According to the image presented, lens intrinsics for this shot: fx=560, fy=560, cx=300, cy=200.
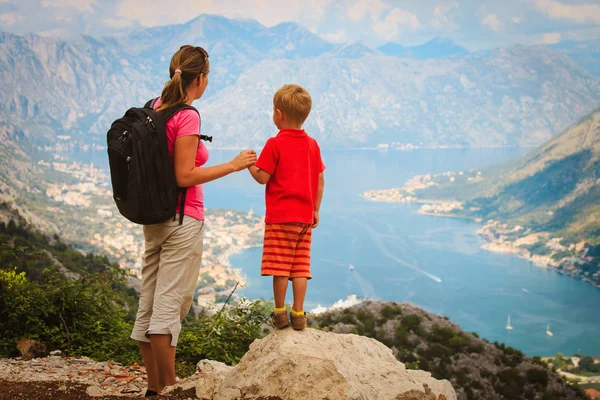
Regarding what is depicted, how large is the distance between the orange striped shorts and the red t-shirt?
4 cm

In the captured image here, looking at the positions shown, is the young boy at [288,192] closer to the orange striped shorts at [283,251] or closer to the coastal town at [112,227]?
the orange striped shorts at [283,251]

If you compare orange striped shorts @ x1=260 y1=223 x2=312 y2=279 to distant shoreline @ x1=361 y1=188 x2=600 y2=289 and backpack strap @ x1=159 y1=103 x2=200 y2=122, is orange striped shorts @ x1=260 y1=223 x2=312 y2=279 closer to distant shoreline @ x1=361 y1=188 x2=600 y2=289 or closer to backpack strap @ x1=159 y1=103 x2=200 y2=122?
backpack strap @ x1=159 y1=103 x2=200 y2=122

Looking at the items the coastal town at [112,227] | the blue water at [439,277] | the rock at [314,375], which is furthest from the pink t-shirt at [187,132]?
the blue water at [439,277]

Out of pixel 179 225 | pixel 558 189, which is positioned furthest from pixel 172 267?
pixel 558 189

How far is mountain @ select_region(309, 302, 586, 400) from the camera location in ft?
27.8

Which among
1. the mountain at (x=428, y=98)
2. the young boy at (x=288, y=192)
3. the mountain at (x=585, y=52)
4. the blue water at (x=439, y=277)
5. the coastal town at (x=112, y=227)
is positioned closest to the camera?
the young boy at (x=288, y=192)

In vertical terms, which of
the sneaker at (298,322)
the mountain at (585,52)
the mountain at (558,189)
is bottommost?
the sneaker at (298,322)

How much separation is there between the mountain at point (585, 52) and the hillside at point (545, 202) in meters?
104

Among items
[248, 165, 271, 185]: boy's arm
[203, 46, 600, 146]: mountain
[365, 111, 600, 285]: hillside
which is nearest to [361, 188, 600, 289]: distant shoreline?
[365, 111, 600, 285]: hillside

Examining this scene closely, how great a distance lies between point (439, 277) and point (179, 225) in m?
58.9

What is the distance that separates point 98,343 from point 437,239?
72.6m

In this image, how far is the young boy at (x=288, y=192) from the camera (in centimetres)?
227

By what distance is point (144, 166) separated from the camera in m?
2.04

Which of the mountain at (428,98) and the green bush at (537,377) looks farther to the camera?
the mountain at (428,98)
